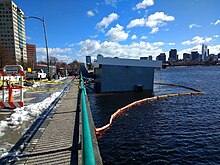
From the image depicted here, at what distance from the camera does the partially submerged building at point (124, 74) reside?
22000 mm

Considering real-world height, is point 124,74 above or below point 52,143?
above

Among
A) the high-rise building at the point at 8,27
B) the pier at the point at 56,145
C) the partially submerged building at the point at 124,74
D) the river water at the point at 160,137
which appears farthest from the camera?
the high-rise building at the point at 8,27

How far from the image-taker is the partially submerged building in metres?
22.0

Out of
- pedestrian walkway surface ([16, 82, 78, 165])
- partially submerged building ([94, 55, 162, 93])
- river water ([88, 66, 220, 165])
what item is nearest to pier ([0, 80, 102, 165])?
pedestrian walkway surface ([16, 82, 78, 165])

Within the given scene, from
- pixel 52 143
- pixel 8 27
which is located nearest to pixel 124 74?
pixel 52 143

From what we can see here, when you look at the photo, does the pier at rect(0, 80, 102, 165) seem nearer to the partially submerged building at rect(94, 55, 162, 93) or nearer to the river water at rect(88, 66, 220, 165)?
the river water at rect(88, 66, 220, 165)

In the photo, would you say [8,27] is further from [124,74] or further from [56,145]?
[56,145]

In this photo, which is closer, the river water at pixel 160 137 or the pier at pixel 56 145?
the pier at pixel 56 145

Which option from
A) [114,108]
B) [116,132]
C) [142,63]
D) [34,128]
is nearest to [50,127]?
[34,128]

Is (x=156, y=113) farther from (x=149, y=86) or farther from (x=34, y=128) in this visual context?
(x=149, y=86)

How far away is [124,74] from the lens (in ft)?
75.4

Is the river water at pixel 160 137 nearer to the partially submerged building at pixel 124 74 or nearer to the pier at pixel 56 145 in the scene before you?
the pier at pixel 56 145

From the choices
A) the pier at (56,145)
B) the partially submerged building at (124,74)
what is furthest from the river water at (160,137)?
the partially submerged building at (124,74)

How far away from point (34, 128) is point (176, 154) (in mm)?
5260
